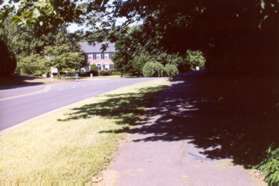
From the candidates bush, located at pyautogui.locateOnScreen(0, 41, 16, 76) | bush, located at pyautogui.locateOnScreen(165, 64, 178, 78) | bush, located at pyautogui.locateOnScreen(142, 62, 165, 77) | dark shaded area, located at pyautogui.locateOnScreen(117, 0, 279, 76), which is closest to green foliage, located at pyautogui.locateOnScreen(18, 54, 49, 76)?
bush, located at pyautogui.locateOnScreen(0, 41, 16, 76)

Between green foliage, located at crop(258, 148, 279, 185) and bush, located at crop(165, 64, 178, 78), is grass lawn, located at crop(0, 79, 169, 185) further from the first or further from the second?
bush, located at crop(165, 64, 178, 78)

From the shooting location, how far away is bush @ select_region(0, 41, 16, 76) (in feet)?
191

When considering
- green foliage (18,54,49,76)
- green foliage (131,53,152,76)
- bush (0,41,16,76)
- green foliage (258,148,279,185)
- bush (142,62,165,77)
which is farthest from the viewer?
green foliage (18,54,49,76)

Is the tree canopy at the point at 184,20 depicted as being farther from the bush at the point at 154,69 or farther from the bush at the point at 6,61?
the bush at the point at 154,69

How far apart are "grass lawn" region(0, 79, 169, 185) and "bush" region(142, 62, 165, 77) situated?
51.7 m

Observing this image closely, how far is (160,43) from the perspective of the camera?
30.0 meters

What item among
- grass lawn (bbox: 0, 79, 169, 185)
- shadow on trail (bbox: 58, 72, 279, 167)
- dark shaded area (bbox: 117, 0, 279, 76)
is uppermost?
dark shaded area (bbox: 117, 0, 279, 76)

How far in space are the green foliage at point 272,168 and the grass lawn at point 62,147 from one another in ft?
9.90

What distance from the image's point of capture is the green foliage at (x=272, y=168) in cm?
684

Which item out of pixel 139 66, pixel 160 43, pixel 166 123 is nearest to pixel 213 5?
pixel 166 123

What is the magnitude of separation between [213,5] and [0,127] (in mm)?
8782

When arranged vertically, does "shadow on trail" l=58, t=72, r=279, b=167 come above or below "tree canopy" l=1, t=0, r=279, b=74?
below

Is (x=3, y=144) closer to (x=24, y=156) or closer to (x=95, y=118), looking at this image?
(x=24, y=156)

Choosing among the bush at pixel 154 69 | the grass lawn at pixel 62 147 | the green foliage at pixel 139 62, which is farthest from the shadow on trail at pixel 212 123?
the green foliage at pixel 139 62
